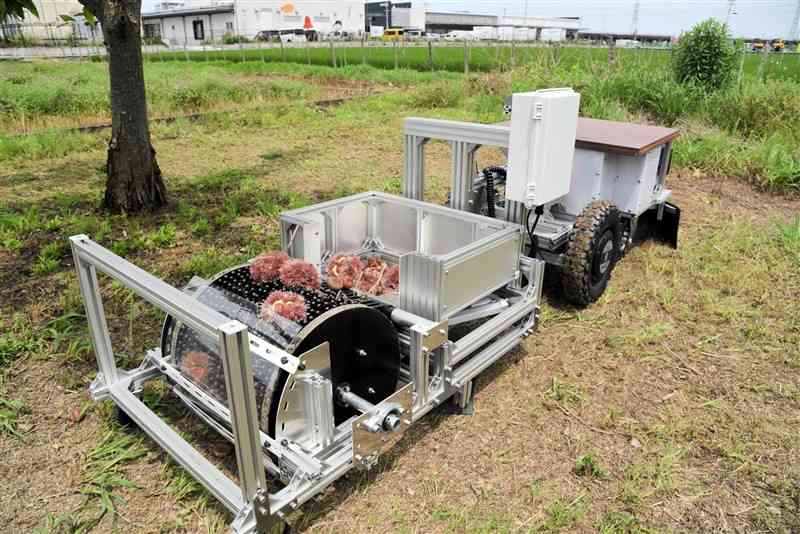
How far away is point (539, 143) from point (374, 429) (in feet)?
5.68

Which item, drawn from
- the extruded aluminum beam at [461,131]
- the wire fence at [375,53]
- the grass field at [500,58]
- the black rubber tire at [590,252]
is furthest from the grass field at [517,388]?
the grass field at [500,58]

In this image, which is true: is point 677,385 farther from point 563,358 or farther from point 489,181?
point 489,181

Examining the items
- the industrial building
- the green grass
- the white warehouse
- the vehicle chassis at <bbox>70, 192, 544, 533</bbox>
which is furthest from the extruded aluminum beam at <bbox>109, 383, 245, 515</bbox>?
the industrial building

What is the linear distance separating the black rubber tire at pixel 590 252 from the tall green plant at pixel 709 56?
721cm

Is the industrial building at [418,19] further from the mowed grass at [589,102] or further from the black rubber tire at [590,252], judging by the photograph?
the black rubber tire at [590,252]

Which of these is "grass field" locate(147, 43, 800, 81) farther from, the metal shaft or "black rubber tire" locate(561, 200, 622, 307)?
the metal shaft

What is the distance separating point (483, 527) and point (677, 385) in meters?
1.66

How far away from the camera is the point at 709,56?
944 cm

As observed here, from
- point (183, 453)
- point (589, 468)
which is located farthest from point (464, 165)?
point (183, 453)

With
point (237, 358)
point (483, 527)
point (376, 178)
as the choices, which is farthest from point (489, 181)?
point (376, 178)

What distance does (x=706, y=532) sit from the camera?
2223 millimetres

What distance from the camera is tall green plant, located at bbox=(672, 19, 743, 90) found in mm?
9367

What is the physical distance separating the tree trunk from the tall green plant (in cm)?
876

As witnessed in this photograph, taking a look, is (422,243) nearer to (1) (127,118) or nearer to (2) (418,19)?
(1) (127,118)
